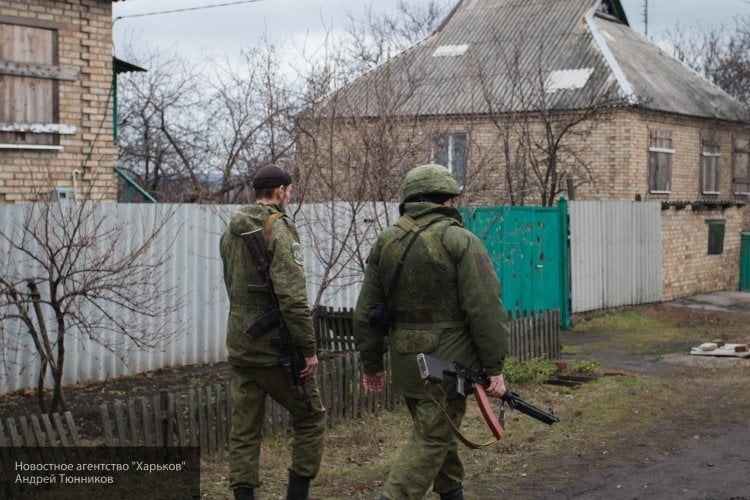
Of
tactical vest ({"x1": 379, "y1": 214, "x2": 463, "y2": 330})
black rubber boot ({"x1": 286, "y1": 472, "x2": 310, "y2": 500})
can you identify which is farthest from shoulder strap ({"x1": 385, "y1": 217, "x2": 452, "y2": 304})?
black rubber boot ({"x1": 286, "y1": 472, "x2": 310, "y2": 500})

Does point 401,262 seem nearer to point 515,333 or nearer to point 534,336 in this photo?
point 515,333

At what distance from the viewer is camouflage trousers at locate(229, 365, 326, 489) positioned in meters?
5.59

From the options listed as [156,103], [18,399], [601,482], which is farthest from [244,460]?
[156,103]

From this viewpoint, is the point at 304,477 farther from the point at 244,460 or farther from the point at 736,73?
the point at 736,73

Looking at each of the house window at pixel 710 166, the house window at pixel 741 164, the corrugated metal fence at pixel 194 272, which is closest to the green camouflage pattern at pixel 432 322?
the corrugated metal fence at pixel 194 272

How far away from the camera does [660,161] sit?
22688 millimetres

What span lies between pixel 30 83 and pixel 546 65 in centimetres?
1421

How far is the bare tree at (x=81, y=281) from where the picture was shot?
7.04m

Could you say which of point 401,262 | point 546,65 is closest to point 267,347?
point 401,262

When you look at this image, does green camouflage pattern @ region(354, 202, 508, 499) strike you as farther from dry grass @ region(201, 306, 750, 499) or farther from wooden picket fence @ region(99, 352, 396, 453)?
wooden picket fence @ region(99, 352, 396, 453)

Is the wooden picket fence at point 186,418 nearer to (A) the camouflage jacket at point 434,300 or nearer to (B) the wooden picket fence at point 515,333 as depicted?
(B) the wooden picket fence at point 515,333

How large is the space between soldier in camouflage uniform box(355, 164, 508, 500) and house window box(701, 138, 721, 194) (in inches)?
833

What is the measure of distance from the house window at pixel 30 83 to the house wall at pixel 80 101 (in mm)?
73

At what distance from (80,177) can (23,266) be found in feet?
12.8
